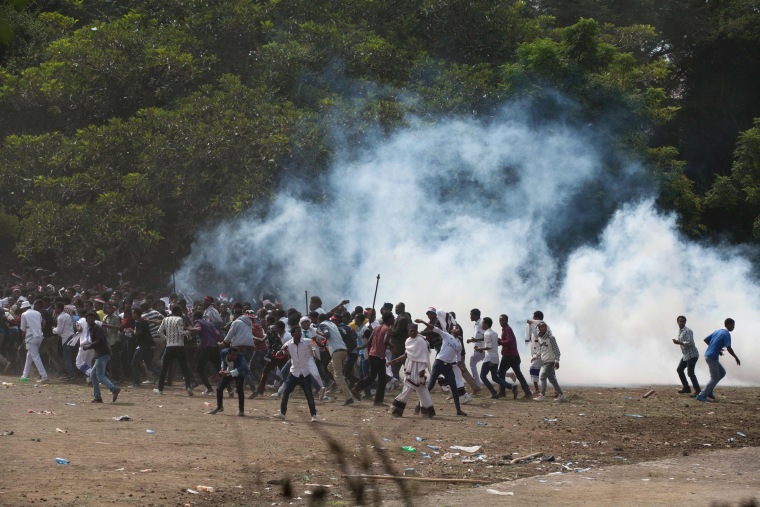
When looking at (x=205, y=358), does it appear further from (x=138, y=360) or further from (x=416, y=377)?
(x=416, y=377)

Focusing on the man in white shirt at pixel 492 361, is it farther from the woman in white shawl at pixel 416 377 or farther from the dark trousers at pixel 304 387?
the dark trousers at pixel 304 387

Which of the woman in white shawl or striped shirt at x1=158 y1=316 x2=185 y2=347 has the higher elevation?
striped shirt at x1=158 y1=316 x2=185 y2=347

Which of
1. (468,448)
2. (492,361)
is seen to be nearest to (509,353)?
(492,361)

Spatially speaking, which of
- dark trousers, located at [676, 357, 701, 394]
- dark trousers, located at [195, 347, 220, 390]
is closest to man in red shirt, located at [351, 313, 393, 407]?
dark trousers, located at [195, 347, 220, 390]

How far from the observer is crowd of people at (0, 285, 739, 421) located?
659 inches

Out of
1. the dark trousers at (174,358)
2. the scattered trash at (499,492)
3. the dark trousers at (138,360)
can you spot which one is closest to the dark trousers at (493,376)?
the dark trousers at (174,358)

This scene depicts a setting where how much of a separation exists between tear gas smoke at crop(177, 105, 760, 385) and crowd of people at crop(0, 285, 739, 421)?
253 inches

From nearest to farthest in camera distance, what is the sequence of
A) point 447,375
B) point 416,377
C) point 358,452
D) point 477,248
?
point 358,452 → point 416,377 → point 447,375 → point 477,248

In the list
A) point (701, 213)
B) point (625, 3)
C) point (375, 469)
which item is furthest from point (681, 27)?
point (375, 469)

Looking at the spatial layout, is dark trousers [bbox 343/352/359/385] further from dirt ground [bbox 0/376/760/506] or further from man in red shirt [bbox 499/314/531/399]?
man in red shirt [bbox 499/314/531/399]

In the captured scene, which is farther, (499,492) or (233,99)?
(233,99)

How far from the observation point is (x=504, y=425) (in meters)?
15.4

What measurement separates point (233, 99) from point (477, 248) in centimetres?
738

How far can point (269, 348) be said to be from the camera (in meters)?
19.0
